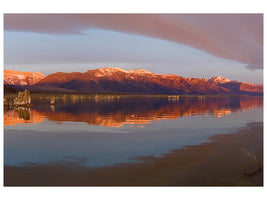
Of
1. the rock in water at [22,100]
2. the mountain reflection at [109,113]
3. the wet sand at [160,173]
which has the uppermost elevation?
the rock in water at [22,100]

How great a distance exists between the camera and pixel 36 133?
22.0 meters

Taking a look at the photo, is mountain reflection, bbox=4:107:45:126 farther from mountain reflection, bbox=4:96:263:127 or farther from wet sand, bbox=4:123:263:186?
wet sand, bbox=4:123:263:186

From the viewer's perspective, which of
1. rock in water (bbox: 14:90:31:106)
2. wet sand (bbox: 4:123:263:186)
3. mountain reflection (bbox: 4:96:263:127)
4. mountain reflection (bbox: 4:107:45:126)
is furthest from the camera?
rock in water (bbox: 14:90:31:106)

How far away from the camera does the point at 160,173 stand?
1180 centimetres

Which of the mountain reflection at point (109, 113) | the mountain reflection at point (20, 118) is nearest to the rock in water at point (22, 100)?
the mountain reflection at point (109, 113)

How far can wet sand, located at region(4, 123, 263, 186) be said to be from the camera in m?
10.8

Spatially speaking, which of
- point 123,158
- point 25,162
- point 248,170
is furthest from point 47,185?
point 248,170

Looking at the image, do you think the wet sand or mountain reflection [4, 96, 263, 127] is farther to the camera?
mountain reflection [4, 96, 263, 127]

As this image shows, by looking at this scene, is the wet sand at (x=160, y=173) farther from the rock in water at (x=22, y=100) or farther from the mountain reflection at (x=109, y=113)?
the rock in water at (x=22, y=100)

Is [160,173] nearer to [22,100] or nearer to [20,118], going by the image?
[20,118]

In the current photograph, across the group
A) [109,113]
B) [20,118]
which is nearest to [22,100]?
[109,113]

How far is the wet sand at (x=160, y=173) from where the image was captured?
10.8 m

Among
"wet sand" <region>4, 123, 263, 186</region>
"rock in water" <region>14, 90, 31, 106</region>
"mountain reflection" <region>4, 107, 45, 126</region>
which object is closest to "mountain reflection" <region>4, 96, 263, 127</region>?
"mountain reflection" <region>4, 107, 45, 126</region>

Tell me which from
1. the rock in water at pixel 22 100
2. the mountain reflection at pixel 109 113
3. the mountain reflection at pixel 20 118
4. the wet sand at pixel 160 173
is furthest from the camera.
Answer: the rock in water at pixel 22 100
